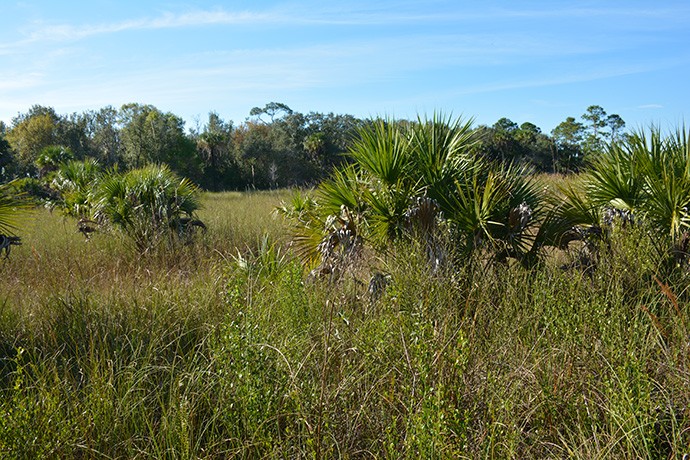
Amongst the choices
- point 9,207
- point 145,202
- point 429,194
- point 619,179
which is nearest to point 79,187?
point 145,202

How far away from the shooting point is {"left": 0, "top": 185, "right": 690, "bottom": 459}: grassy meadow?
3301 millimetres

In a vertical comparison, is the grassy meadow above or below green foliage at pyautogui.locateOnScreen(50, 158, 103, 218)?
below

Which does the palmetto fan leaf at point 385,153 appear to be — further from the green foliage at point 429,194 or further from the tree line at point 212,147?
the tree line at point 212,147

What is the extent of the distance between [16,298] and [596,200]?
666 centimetres

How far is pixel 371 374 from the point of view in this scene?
4047mm

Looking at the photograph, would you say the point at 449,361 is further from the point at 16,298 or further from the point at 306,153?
the point at 306,153

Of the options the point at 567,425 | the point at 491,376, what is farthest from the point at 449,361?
the point at 567,425

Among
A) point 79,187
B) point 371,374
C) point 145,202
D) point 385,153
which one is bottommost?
point 371,374

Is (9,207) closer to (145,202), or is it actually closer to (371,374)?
(371,374)

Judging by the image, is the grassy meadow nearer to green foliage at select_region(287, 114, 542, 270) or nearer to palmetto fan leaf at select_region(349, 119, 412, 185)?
green foliage at select_region(287, 114, 542, 270)


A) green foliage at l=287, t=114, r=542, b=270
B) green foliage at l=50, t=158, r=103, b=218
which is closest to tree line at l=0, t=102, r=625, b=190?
green foliage at l=50, t=158, r=103, b=218

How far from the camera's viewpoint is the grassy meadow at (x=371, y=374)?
3301mm

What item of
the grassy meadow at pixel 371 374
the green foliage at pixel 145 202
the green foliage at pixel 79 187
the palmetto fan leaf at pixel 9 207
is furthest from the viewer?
the green foliage at pixel 79 187

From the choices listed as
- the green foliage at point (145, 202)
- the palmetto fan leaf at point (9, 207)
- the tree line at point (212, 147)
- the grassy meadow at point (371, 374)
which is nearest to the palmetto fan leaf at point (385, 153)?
A: the grassy meadow at point (371, 374)
